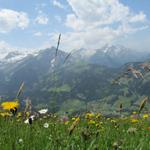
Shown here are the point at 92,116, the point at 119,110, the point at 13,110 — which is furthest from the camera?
the point at 92,116

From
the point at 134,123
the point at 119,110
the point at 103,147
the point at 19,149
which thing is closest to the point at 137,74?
the point at 119,110

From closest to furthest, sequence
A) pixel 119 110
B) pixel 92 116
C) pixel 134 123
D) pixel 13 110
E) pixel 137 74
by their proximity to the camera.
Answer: pixel 13 110 < pixel 137 74 < pixel 119 110 < pixel 134 123 < pixel 92 116

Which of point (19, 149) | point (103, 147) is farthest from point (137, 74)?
point (19, 149)

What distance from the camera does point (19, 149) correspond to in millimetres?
3807

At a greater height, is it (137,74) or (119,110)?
(137,74)

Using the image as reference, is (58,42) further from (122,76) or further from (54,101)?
(122,76)

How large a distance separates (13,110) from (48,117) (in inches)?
307

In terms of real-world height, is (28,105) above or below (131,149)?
above

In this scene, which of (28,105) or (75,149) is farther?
(75,149)

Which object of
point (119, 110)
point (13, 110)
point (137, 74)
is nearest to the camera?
point (13, 110)

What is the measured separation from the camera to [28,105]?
380 cm

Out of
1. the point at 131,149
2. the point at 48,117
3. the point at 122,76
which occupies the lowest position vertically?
the point at 48,117

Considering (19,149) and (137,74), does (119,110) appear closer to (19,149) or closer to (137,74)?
(137,74)

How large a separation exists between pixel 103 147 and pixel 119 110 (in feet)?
2.01
